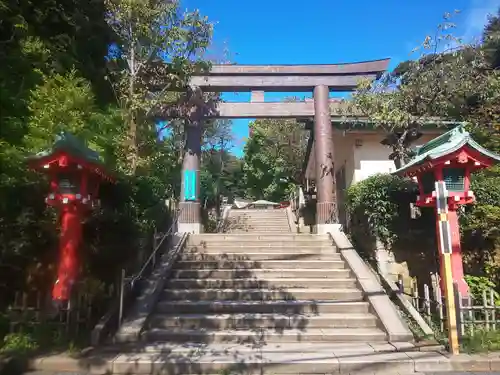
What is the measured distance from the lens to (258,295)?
775 cm

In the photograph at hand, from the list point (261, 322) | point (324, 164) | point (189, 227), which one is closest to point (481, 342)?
point (261, 322)

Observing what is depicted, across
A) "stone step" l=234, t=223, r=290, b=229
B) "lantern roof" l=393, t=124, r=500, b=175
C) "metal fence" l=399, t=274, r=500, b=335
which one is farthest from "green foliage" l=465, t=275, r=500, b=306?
"stone step" l=234, t=223, r=290, b=229

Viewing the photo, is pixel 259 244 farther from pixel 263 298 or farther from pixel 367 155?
pixel 367 155

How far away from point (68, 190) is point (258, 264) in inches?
A: 173

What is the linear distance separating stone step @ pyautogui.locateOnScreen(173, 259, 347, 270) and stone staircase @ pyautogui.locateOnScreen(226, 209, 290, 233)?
793 cm

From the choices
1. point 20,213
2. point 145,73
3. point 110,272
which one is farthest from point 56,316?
point 145,73

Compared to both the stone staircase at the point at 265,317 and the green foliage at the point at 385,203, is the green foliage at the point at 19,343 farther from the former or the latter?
the green foliage at the point at 385,203

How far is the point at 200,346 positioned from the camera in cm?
614

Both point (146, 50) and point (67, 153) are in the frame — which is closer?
point (67, 153)

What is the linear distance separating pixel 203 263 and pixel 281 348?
11.5 feet

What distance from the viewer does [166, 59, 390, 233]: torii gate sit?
13.8 meters

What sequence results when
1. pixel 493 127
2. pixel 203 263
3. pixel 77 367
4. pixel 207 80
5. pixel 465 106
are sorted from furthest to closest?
pixel 207 80 < pixel 465 106 < pixel 493 127 < pixel 203 263 < pixel 77 367

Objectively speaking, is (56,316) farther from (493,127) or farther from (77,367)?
(493,127)

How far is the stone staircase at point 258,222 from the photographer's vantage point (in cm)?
1773
